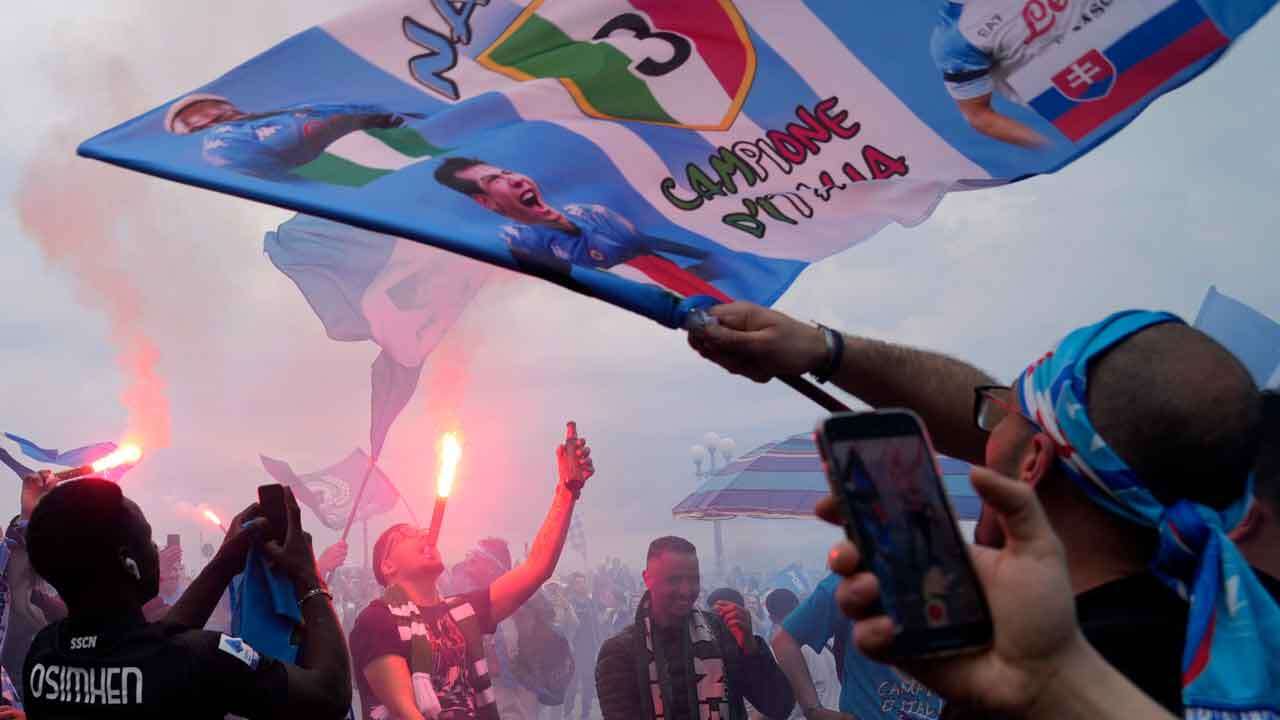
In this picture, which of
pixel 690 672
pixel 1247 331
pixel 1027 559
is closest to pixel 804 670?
pixel 690 672

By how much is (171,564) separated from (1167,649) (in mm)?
9690

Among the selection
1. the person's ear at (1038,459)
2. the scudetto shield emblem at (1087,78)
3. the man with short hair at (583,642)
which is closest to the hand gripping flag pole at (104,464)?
the person's ear at (1038,459)

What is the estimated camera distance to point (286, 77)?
3.06m

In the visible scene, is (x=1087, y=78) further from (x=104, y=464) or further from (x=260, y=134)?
(x=104, y=464)

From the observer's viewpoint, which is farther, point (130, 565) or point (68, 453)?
point (68, 453)

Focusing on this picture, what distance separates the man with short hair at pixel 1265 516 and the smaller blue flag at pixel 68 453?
6534mm

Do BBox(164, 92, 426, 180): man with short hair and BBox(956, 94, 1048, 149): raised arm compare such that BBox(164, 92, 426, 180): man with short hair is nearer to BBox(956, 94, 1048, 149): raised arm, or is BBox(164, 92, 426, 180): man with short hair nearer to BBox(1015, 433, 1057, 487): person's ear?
BBox(956, 94, 1048, 149): raised arm

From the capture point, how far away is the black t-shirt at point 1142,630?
162 cm

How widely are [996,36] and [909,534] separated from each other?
2426 millimetres

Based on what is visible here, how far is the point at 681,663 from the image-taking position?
605 centimetres

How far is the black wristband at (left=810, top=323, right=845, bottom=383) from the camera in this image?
2.38 metres

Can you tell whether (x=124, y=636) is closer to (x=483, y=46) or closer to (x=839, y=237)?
(x=483, y=46)

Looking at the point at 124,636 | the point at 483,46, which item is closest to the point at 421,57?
the point at 483,46

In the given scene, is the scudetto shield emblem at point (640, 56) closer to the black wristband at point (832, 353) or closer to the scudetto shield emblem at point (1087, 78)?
the scudetto shield emblem at point (1087, 78)
